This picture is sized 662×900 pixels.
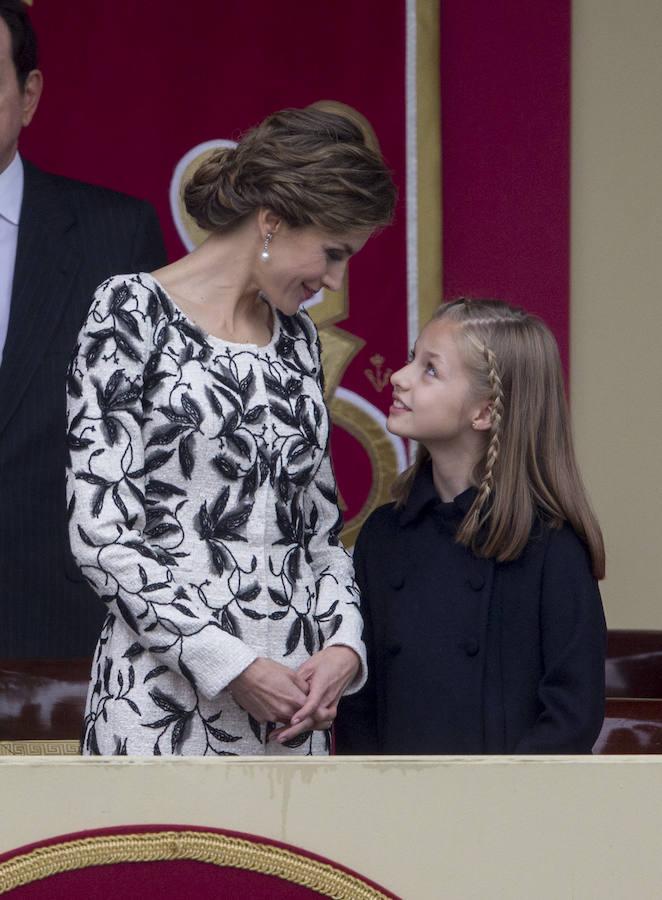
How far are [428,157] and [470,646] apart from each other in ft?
5.20

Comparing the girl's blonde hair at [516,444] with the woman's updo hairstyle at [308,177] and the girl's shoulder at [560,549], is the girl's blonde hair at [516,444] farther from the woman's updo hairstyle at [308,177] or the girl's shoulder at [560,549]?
the woman's updo hairstyle at [308,177]

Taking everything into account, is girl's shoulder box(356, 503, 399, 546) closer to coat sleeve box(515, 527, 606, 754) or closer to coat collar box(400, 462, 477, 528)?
coat collar box(400, 462, 477, 528)

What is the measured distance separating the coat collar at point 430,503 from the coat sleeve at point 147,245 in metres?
0.84

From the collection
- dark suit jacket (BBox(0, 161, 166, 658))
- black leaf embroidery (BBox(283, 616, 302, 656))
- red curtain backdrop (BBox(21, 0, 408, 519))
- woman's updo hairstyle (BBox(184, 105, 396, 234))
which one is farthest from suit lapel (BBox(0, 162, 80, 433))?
black leaf embroidery (BBox(283, 616, 302, 656))

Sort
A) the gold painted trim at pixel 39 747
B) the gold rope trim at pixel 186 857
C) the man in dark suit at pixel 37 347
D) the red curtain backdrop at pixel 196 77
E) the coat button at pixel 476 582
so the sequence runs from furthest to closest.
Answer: the red curtain backdrop at pixel 196 77 → the man in dark suit at pixel 37 347 → the gold painted trim at pixel 39 747 → the coat button at pixel 476 582 → the gold rope trim at pixel 186 857

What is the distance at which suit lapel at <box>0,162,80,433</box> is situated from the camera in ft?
8.88

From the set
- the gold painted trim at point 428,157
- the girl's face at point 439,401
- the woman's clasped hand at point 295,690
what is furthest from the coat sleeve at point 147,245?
the woman's clasped hand at point 295,690

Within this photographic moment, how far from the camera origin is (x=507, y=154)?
11.0 feet

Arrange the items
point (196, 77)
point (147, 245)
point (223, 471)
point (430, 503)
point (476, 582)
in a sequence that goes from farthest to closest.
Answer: point (196, 77)
point (147, 245)
point (430, 503)
point (476, 582)
point (223, 471)

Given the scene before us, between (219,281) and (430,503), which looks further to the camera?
(430,503)

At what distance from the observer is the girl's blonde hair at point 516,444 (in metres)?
2.08

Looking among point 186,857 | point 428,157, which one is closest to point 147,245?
point 428,157

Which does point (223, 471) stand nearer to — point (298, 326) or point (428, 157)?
point (298, 326)

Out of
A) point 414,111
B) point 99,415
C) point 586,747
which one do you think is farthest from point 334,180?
point 414,111
